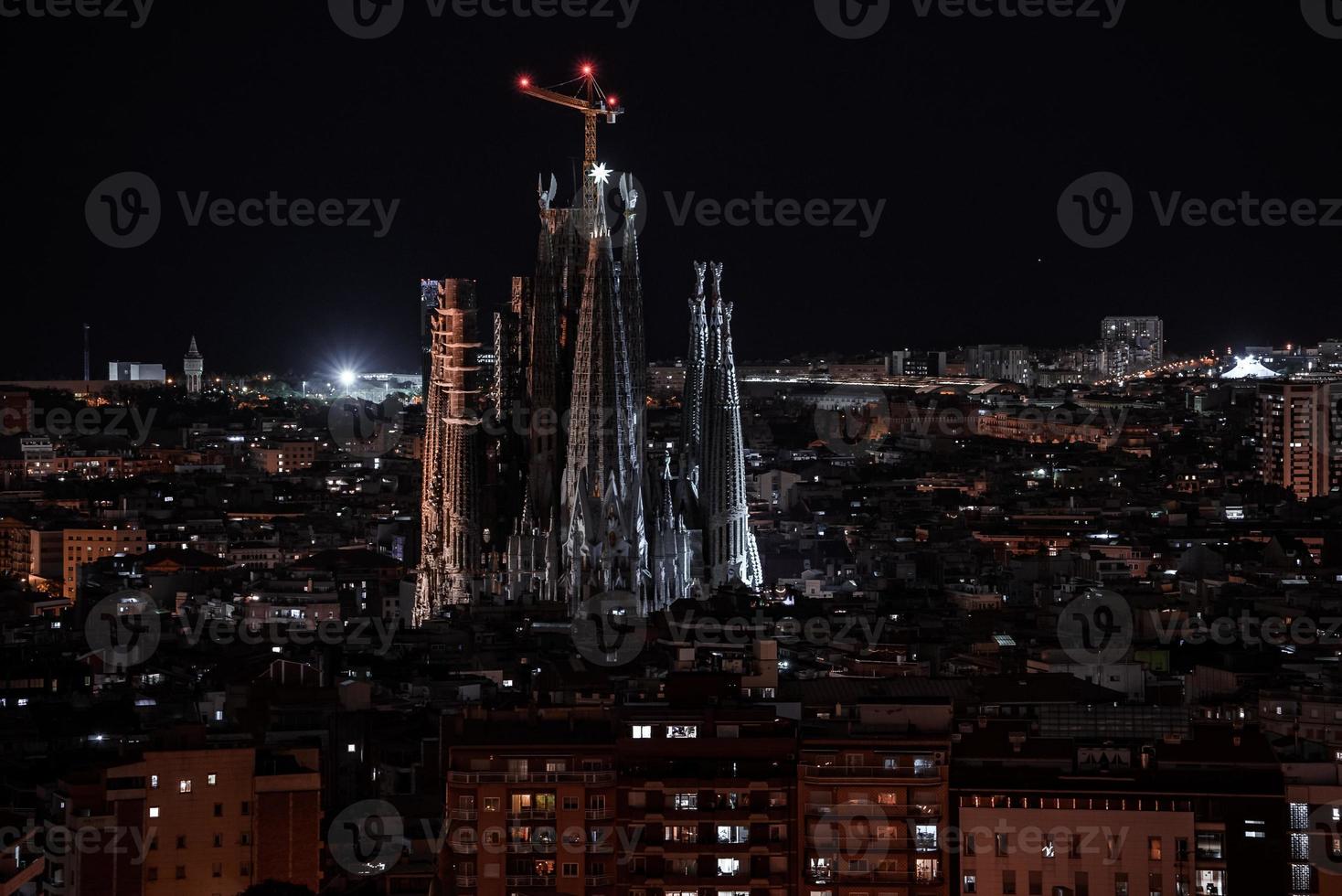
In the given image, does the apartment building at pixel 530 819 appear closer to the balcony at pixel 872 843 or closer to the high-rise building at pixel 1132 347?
the balcony at pixel 872 843

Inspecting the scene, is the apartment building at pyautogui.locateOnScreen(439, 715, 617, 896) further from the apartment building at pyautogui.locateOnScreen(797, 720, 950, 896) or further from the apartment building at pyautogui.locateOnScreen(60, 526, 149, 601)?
the apartment building at pyautogui.locateOnScreen(60, 526, 149, 601)

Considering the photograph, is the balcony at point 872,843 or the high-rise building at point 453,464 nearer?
the balcony at point 872,843

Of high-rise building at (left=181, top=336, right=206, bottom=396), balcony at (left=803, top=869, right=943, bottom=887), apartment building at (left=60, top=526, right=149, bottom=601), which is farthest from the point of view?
high-rise building at (left=181, top=336, right=206, bottom=396)

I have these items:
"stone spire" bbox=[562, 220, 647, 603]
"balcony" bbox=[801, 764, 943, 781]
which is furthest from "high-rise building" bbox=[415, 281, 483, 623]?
"balcony" bbox=[801, 764, 943, 781]

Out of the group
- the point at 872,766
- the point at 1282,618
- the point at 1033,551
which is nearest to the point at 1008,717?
the point at 872,766

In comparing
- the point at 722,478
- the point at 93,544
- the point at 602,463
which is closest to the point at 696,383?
the point at 722,478

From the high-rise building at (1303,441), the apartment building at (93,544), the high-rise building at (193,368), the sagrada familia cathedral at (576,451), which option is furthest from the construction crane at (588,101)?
the high-rise building at (193,368)

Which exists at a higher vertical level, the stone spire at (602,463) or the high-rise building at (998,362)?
the high-rise building at (998,362)
